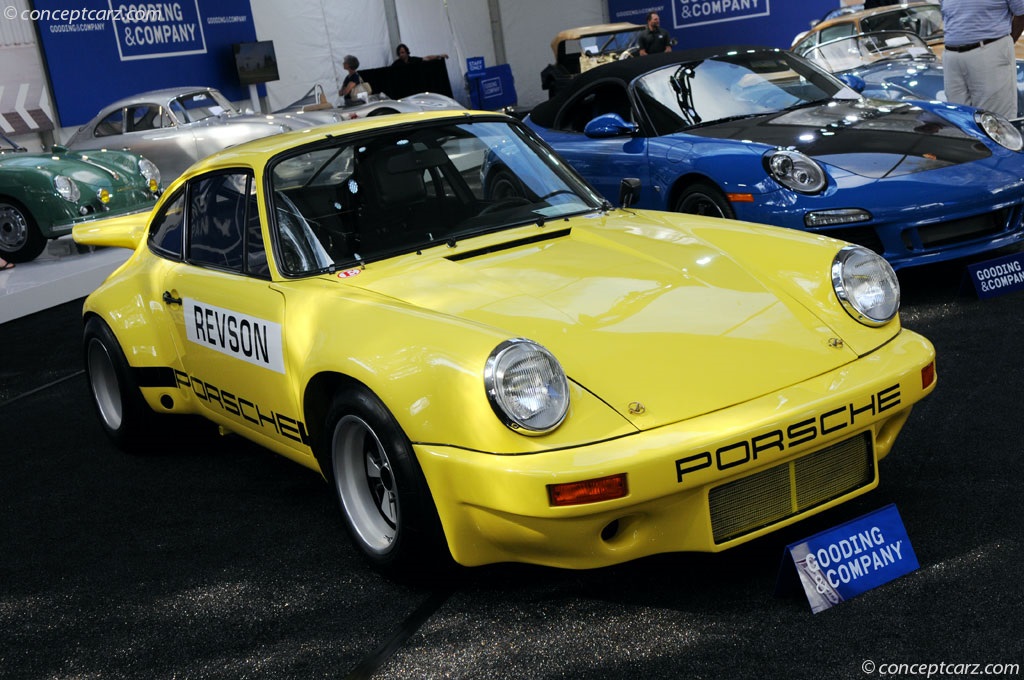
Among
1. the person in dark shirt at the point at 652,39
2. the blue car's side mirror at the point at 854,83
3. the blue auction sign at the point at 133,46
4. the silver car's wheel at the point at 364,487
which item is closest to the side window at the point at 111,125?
the blue auction sign at the point at 133,46

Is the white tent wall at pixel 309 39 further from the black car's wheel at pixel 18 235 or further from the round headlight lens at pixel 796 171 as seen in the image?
the round headlight lens at pixel 796 171

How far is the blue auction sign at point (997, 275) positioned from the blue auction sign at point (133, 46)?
508 inches

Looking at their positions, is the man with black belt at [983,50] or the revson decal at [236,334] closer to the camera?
the revson decal at [236,334]

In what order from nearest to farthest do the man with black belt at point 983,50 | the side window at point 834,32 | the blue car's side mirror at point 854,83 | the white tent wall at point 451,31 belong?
the blue car's side mirror at point 854,83 < the man with black belt at point 983,50 < the side window at point 834,32 < the white tent wall at point 451,31

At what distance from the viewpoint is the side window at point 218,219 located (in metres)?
3.70

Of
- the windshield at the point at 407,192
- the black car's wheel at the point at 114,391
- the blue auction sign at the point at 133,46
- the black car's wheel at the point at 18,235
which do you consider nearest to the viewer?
the windshield at the point at 407,192

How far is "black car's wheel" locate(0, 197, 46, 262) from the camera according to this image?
953 centimetres

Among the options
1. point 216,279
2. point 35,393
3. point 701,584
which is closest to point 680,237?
point 701,584

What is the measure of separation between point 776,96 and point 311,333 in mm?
3986

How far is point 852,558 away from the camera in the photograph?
2629mm

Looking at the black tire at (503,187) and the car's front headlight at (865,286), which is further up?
the black tire at (503,187)

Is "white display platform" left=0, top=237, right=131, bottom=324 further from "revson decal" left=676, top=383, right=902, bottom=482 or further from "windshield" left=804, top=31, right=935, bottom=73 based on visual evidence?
"revson decal" left=676, top=383, right=902, bottom=482

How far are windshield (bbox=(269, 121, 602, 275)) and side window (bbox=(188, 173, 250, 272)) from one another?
0.69ft

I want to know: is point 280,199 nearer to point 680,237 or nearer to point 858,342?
point 680,237
